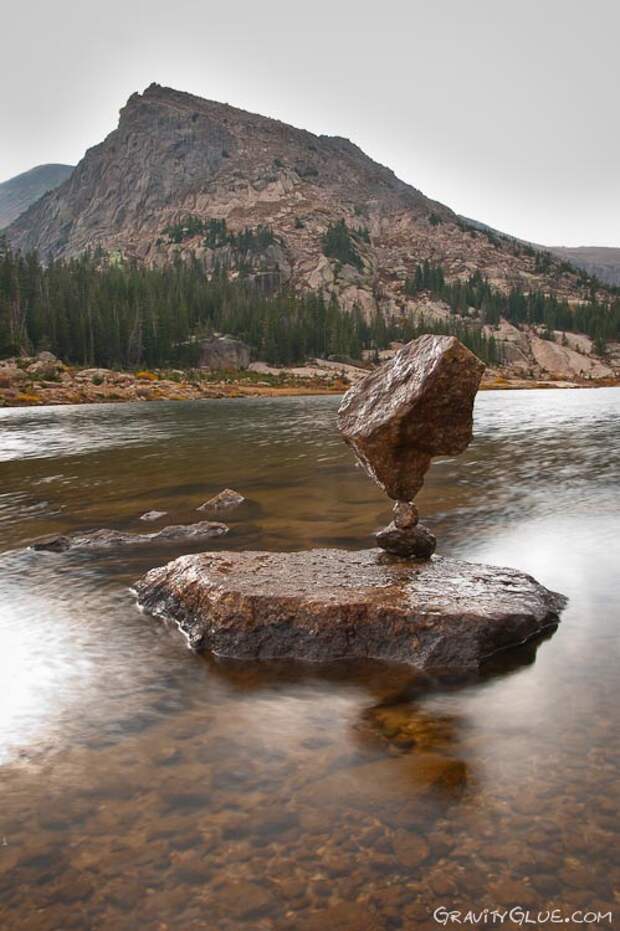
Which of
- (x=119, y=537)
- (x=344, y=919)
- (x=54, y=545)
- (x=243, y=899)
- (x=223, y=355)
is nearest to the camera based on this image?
(x=344, y=919)

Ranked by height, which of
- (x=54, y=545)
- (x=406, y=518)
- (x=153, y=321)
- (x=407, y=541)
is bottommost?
(x=54, y=545)

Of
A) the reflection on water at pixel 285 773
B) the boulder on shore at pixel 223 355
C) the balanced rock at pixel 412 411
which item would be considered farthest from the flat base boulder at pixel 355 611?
the boulder on shore at pixel 223 355

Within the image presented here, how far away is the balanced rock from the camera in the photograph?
11172mm

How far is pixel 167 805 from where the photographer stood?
5.58 meters

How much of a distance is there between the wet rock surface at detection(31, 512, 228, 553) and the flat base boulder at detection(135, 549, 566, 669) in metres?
4.66

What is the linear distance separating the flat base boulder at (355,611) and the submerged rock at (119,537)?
4665 millimetres

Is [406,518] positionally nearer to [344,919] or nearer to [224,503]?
[344,919]

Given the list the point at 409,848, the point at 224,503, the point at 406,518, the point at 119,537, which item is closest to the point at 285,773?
the point at 409,848

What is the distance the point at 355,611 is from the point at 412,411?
3894mm

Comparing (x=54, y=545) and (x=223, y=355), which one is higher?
(x=223, y=355)

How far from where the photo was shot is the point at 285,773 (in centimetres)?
606

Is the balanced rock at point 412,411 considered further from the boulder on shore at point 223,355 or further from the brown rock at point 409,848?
the boulder on shore at point 223,355

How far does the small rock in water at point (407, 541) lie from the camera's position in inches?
469

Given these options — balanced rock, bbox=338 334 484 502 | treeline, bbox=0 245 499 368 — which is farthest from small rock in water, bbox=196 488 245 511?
treeline, bbox=0 245 499 368
